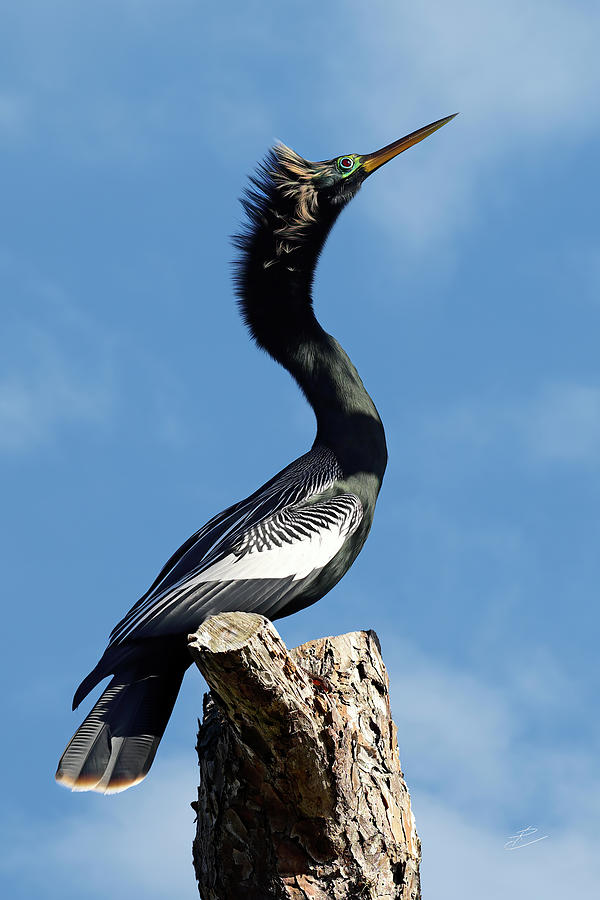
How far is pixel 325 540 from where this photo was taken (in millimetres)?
4859

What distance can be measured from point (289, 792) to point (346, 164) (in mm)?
4256

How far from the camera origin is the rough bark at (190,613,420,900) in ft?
11.5

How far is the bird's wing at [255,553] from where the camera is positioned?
14.1ft

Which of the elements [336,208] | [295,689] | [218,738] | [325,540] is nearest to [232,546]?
[325,540]

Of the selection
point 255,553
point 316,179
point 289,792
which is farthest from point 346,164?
point 289,792

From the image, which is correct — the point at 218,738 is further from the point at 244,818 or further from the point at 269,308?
the point at 269,308

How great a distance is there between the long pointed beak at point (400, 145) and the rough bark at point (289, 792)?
386 centimetres

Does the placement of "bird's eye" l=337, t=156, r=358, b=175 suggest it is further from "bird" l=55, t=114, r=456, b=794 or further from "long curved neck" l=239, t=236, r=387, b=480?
"long curved neck" l=239, t=236, r=387, b=480

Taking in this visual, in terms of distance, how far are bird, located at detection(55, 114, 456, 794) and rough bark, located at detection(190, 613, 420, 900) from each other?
56 centimetres

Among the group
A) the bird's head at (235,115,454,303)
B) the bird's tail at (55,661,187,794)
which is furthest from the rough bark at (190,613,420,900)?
the bird's head at (235,115,454,303)

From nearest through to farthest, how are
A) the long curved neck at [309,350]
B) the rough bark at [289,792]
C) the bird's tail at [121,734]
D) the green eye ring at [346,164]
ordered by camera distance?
the rough bark at [289,792] < the bird's tail at [121,734] < the long curved neck at [309,350] < the green eye ring at [346,164]

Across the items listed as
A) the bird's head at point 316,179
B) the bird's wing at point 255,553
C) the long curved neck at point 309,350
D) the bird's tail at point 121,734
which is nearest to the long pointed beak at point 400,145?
the bird's head at point 316,179

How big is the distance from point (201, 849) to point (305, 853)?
1.99 feet

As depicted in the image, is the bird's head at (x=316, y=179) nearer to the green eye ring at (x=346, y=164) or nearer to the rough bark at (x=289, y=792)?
the green eye ring at (x=346, y=164)
